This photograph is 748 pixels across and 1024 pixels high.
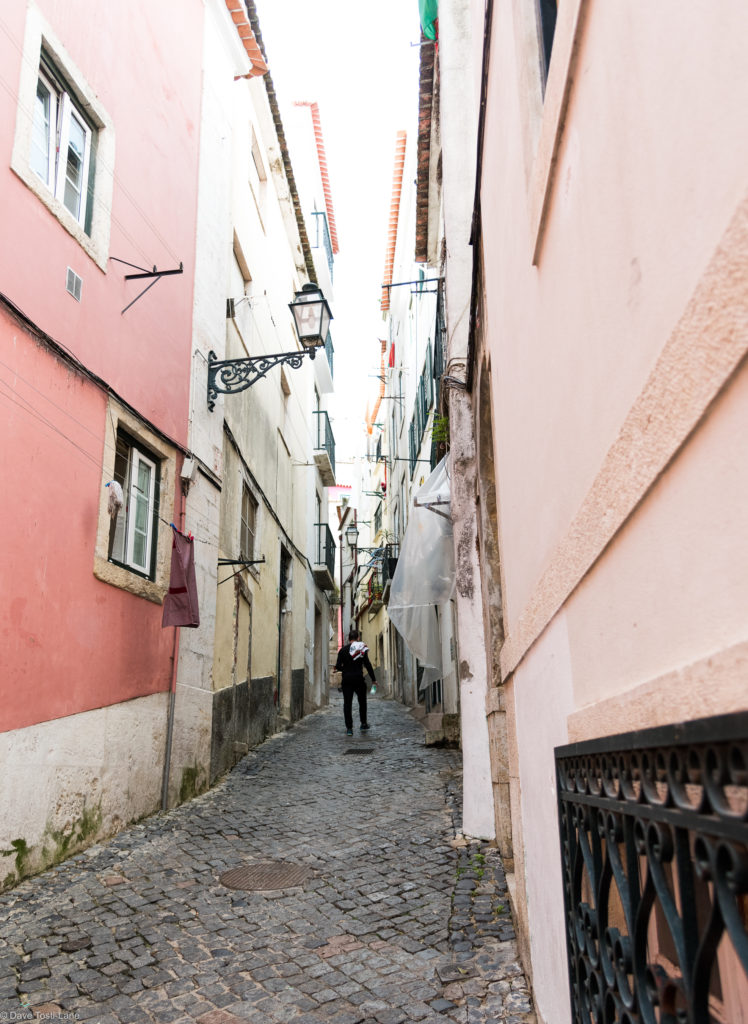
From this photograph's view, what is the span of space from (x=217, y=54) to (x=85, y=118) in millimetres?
4642

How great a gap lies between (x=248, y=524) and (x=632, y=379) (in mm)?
11022

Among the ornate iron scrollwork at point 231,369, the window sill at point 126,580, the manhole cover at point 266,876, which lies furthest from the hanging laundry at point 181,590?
the manhole cover at point 266,876

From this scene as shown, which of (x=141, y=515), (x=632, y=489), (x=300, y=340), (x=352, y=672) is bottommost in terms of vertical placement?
(x=632, y=489)

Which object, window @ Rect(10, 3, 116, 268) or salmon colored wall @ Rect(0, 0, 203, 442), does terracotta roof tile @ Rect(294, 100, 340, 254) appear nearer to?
salmon colored wall @ Rect(0, 0, 203, 442)

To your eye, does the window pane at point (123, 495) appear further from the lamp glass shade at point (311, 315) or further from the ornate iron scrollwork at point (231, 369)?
the lamp glass shade at point (311, 315)

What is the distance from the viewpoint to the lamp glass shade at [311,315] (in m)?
9.75

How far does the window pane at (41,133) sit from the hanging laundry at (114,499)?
250cm

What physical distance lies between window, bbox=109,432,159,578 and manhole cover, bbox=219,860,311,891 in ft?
9.43

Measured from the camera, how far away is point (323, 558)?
22812mm

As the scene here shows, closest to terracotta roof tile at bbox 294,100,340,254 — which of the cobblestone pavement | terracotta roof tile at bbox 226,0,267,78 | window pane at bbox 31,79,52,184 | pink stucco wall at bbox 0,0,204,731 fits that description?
terracotta roof tile at bbox 226,0,267,78

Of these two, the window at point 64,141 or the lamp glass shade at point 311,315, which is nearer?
the window at point 64,141

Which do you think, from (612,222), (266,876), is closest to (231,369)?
(266,876)

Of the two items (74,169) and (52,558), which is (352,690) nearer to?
(52,558)

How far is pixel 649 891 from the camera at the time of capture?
132 centimetres
